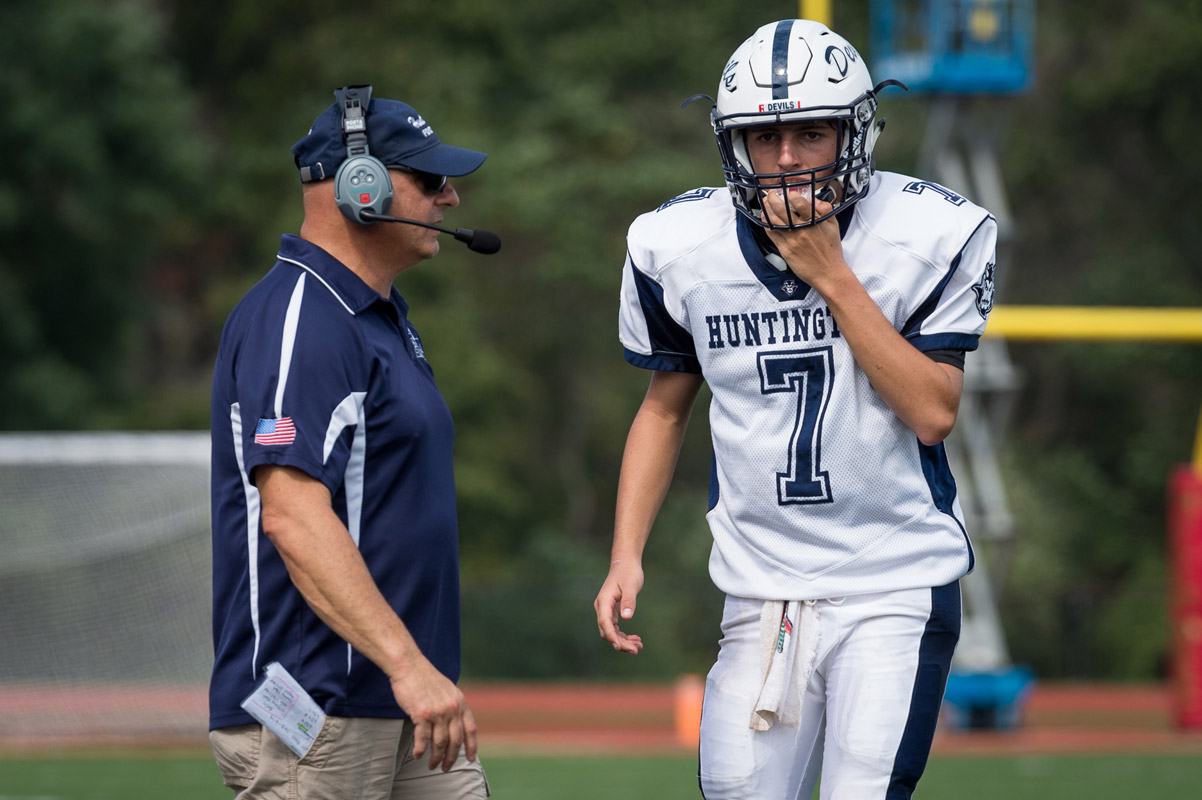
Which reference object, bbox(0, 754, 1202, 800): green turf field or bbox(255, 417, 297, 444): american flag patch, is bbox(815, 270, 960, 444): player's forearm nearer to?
bbox(255, 417, 297, 444): american flag patch

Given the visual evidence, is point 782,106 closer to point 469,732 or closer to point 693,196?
point 693,196

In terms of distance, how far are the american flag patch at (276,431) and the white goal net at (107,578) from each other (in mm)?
10054

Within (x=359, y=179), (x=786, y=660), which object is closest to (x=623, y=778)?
(x=786, y=660)

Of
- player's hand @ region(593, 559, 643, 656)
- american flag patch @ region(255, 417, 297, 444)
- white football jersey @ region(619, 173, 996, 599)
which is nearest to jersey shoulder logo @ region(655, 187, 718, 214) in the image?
white football jersey @ region(619, 173, 996, 599)

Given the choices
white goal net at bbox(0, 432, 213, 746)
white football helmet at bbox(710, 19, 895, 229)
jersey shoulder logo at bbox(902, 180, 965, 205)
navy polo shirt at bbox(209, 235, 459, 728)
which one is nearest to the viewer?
navy polo shirt at bbox(209, 235, 459, 728)

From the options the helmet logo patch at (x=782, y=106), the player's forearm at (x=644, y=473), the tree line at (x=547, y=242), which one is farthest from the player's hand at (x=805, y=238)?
the tree line at (x=547, y=242)

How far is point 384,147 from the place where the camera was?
9.62 feet

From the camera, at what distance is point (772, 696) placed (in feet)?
9.12

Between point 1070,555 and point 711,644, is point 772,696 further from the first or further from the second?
point 1070,555

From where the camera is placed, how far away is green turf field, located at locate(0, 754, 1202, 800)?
9086 millimetres

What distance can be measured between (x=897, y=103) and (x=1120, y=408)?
6.16m

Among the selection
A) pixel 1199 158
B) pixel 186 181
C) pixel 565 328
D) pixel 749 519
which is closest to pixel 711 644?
pixel 565 328

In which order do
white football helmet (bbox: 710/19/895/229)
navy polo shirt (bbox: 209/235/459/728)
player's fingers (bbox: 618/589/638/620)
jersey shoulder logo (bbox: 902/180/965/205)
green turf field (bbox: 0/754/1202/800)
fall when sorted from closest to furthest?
navy polo shirt (bbox: 209/235/459/728)
white football helmet (bbox: 710/19/895/229)
jersey shoulder logo (bbox: 902/180/965/205)
player's fingers (bbox: 618/589/638/620)
green turf field (bbox: 0/754/1202/800)

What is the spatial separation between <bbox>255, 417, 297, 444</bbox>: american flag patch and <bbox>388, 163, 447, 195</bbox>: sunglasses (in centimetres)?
59
